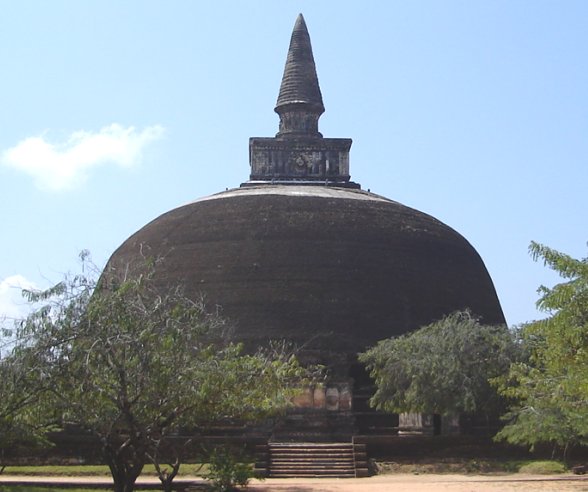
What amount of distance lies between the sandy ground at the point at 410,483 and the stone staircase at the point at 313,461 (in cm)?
66

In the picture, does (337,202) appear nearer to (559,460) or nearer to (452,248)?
(452,248)

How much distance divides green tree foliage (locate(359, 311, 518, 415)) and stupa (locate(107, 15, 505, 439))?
3475 millimetres

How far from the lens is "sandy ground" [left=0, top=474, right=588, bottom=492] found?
15.5m

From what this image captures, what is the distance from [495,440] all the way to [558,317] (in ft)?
26.3

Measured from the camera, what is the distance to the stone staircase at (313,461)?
1916cm

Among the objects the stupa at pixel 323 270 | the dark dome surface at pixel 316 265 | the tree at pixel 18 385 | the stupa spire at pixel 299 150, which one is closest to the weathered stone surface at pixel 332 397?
the stupa at pixel 323 270

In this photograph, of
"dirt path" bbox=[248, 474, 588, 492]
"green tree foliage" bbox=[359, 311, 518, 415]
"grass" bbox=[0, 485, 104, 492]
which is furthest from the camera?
"green tree foliage" bbox=[359, 311, 518, 415]

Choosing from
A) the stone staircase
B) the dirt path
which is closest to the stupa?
the stone staircase

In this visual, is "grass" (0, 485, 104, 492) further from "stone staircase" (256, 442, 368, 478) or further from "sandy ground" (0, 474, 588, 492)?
"stone staircase" (256, 442, 368, 478)

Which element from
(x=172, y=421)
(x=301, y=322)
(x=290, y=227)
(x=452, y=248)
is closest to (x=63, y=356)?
(x=172, y=421)

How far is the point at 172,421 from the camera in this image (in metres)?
13.6

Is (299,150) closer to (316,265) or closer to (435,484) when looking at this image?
(316,265)

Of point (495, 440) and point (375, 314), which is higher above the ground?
point (375, 314)

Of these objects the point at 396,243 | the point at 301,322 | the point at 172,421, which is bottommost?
the point at 172,421
